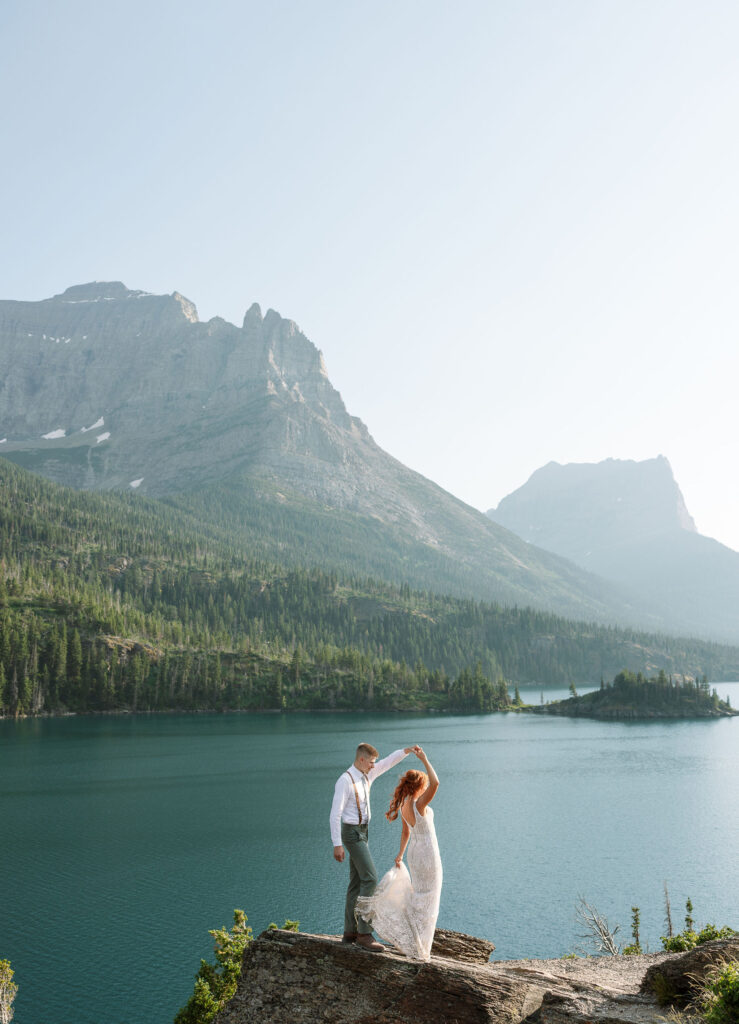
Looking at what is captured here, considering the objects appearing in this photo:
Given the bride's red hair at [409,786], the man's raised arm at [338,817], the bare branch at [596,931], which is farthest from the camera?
the bare branch at [596,931]

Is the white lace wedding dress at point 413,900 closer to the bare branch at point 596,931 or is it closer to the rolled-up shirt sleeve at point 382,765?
the rolled-up shirt sleeve at point 382,765

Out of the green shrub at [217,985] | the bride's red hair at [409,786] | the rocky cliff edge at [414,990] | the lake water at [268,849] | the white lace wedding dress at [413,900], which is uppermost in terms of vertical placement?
the bride's red hair at [409,786]

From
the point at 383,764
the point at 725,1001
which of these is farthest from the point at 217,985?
the point at 725,1001

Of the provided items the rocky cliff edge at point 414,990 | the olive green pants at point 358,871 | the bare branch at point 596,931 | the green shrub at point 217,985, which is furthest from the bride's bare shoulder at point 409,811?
the bare branch at point 596,931

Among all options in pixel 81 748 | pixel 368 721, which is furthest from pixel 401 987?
pixel 368 721

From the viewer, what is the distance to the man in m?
16.0

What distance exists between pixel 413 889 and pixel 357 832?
1718 mm

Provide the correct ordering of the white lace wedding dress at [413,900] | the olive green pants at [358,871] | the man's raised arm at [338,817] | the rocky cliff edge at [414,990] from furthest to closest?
the olive green pants at [358,871] → the man's raised arm at [338,817] → the white lace wedding dress at [413,900] → the rocky cliff edge at [414,990]

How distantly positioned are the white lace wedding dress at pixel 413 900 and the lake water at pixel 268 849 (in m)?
26.0

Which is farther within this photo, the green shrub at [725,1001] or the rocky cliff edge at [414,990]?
the rocky cliff edge at [414,990]

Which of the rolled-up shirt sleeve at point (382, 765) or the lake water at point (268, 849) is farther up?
the rolled-up shirt sleeve at point (382, 765)

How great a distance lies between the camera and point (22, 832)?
7062cm

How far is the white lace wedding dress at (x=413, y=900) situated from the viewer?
15.5 m

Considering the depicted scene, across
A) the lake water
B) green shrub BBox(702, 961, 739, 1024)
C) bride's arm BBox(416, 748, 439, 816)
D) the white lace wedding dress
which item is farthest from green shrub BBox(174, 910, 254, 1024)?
green shrub BBox(702, 961, 739, 1024)
